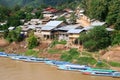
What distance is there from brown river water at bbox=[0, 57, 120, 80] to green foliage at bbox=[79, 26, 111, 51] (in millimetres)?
4426

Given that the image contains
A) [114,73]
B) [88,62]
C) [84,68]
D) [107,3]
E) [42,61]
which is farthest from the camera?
[107,3]

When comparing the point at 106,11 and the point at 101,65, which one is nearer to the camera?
the point at 101,65

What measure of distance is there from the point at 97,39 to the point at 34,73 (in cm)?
781

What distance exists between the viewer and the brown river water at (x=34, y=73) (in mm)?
28375

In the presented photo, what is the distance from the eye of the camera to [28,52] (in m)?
39.7

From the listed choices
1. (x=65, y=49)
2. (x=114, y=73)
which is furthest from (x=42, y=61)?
(x=114, y=73)

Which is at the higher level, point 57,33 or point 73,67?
point 57,33

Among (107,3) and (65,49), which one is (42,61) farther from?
(107,3)

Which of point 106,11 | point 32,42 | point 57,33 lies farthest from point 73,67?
point 32,42

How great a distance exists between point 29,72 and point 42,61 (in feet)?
14.2

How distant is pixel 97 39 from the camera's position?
3344 centimetres

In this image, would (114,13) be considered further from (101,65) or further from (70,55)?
(101,65)

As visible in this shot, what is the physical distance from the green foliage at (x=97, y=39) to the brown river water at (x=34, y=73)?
A: 443 cm

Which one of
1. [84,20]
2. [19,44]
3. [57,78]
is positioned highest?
[84,20]
